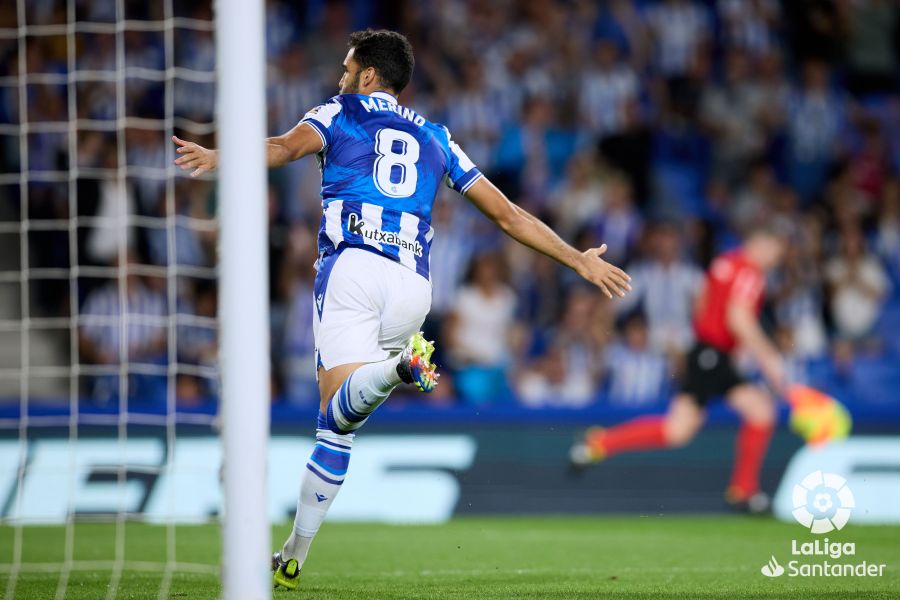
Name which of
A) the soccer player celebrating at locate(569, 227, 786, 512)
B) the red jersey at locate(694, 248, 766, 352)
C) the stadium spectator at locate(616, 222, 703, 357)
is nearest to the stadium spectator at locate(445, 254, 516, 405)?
the stadium spectator at locate(616, 222, 703, 357)

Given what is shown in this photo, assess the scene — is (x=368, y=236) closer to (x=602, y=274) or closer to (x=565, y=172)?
(x=602, y=274)

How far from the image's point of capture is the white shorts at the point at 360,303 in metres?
5.76

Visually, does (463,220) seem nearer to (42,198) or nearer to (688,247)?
(688,247)

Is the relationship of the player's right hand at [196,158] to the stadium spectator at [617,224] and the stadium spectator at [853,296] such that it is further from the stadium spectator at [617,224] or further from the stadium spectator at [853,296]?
the stadium spectator at [853,296]

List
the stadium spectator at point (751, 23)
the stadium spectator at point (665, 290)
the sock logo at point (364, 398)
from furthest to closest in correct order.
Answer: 1. the stadium spectator at point (751, 23)
2. the stadium spectator at point (665, 290)
3. the sock logo at point (364, 398)

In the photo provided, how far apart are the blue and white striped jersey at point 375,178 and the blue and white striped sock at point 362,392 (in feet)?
2.10

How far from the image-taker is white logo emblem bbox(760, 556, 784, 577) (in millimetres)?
6616

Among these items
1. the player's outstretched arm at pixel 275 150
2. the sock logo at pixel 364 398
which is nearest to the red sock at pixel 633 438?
the sock logo at pixel 364 398

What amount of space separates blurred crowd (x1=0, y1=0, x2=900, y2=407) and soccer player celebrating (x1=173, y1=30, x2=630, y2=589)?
5.64 m

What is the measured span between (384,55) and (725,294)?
6322mm

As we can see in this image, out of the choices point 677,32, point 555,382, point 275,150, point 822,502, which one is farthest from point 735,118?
point 275,150

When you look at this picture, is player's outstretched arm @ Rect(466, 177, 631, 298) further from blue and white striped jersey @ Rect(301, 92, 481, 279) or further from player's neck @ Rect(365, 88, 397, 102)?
player's neck @ Rect(365, 88, 397, 102)

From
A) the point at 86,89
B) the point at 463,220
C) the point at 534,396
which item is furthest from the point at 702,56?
the point at 86,89

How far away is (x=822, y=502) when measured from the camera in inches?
392
